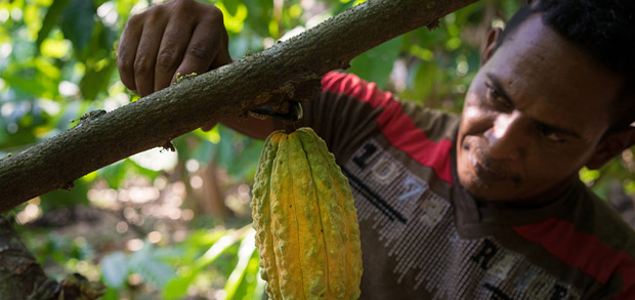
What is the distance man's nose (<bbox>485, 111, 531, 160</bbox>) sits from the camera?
1.42 meters

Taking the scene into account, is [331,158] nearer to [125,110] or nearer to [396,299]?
[125,110]

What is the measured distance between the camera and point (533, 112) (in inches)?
55.5

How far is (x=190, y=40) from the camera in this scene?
3.23ft

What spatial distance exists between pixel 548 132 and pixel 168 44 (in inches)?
43.3

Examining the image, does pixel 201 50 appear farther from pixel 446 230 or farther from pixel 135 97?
pixel 446 230

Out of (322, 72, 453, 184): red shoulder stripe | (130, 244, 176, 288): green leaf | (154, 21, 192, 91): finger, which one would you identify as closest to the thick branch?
(154, 21, 192, 91): finger

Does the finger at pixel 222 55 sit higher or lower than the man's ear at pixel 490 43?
higher

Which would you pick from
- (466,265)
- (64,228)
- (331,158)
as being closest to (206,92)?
(331,158)

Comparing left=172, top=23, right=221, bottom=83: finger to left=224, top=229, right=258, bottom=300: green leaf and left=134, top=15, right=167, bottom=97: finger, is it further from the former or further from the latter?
left=224, top=229, right=258, bottom=300: green leaf

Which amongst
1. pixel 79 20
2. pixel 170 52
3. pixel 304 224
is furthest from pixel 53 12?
pixel 304 224

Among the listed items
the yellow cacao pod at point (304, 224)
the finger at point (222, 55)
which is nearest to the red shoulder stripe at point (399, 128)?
the finger at point (222, 55)

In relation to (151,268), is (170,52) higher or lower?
higher

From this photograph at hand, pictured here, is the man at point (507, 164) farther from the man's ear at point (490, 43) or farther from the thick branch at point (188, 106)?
the thick branch at point (188, 106)

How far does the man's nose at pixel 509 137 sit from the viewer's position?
142 cm
